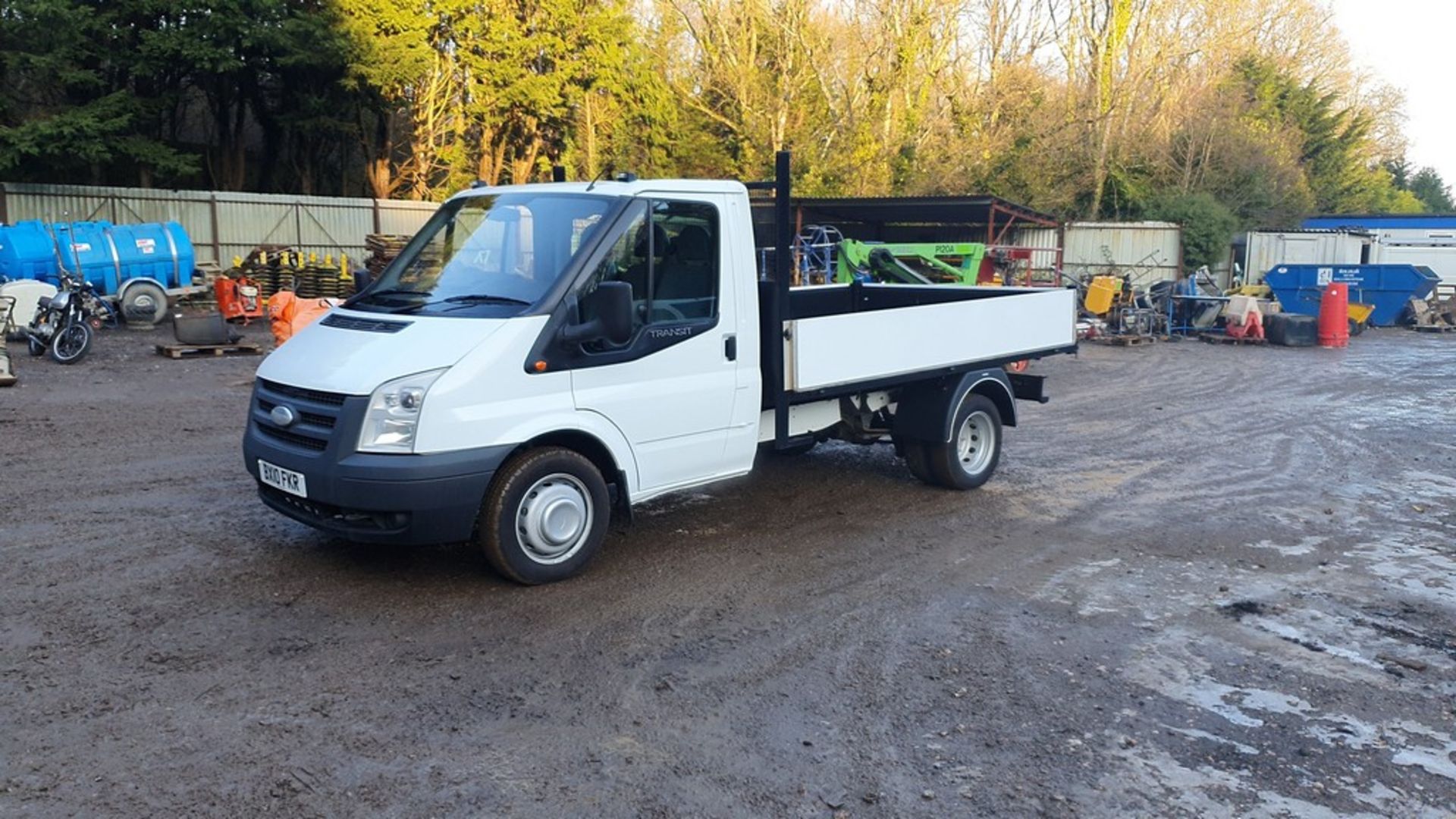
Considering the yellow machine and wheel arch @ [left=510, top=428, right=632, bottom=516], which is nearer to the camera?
wheel arch @ [left=510, top=428, right=632, bottom=516]

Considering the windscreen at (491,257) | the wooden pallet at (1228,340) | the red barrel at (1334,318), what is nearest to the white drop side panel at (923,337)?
the windscreen at (491,257)

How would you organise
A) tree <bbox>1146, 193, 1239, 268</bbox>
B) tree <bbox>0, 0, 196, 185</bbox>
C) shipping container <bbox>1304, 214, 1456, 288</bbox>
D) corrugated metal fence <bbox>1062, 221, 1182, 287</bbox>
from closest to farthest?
tree <bbox>0, 0, 196, 185</bbox> < tree <bbox>1146, 193, 1239, 268</bbox> < shipping container <bbox>1304, 214, 1456, 288</bbox> < corrugated metal fence <bbox>1062, 221, 1182, 287</bbox>

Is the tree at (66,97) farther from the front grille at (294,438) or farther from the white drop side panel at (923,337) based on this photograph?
the white drop side panel at (923,337)

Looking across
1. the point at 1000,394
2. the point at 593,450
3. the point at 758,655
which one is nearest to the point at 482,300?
the point at 593,450

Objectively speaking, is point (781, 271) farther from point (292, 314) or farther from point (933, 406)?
point (292, 314)

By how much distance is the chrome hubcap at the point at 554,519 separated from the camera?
18.9 feet

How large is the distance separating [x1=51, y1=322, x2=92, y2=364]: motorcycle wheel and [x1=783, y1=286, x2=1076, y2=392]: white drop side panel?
11664 mm

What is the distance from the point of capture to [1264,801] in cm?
392

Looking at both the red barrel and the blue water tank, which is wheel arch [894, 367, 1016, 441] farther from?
the red barrel

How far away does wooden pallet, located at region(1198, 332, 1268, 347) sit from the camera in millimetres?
23297

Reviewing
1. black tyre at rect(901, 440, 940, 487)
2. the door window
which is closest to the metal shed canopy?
black tyre at rect(901, 440, 940, 487)

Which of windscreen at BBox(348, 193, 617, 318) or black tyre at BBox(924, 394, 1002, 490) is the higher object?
windscreen at BBox(348, 193, 617, 318)

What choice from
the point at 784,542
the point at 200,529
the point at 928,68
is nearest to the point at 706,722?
the point at 784,542

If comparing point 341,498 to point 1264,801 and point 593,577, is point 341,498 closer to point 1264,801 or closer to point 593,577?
point 593,577
